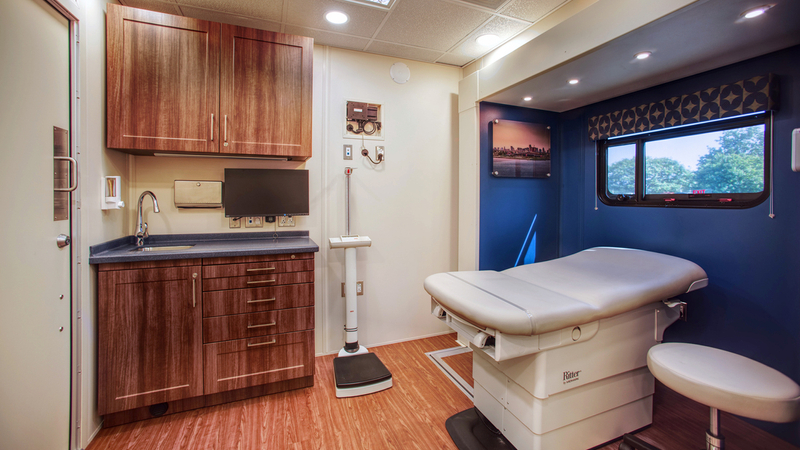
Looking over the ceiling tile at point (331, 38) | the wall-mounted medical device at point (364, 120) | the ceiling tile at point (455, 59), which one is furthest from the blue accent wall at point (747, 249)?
the ceiling tile at point (331, 38)

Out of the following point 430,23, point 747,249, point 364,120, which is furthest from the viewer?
point 364,120

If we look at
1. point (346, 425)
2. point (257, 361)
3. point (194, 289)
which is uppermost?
point (194, 289)

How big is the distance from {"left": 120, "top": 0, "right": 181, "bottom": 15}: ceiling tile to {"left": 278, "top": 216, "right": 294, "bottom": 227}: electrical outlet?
1.65 m

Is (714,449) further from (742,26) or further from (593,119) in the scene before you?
(593,119)

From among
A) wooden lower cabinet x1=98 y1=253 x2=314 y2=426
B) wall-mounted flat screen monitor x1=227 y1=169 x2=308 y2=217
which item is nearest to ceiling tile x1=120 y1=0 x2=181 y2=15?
wall-mounted flat screen monitor x1=227 y1=169 x2=308 y2=217

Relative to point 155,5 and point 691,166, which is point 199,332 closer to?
point 155,5

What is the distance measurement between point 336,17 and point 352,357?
267cm

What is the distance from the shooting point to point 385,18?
7.91ft

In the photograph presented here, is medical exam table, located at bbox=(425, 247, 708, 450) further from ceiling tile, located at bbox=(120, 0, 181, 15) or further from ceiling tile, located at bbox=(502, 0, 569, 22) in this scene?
ceiling tile, located at bbox=(120, 0, 181, 15)

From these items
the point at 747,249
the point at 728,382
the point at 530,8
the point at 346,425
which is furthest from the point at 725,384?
the point at 530,8

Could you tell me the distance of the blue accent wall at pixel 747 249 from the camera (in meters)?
1.79

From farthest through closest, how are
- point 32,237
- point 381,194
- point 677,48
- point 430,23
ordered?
point 381,194, point 430,23, point 677,48, point 32,237

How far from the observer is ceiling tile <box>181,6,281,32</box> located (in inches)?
91.2

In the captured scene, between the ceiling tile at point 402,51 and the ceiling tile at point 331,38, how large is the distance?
0.11 metres
